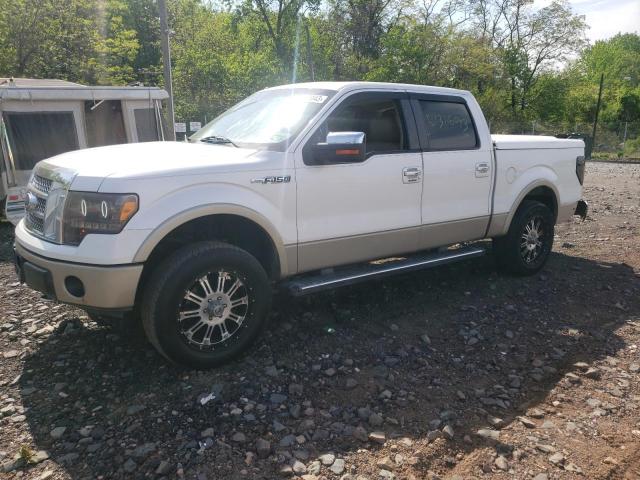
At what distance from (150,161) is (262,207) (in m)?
0.83

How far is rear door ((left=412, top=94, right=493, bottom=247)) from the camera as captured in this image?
4895 millimetres

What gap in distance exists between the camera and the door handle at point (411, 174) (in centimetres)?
463

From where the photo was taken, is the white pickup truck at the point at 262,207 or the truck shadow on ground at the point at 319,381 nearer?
the truck shadow on ground at the point at 319,381

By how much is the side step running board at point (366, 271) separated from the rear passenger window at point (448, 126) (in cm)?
105

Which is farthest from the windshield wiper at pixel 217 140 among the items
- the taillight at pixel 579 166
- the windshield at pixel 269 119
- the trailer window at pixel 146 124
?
the trailer window at pixel 146 124

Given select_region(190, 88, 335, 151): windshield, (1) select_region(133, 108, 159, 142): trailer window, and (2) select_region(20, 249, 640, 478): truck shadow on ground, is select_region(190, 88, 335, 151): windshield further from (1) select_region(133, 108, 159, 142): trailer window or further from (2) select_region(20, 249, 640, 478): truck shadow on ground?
(1) select_region(133, 108, 159, 142): trailer window

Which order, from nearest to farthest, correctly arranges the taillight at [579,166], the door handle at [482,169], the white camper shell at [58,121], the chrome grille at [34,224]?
the chrome grille at [34,224] < the door handle at [482,169] < the taillight at [579,166] < the white camper shell at [58,121]

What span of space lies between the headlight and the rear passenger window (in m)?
2.84

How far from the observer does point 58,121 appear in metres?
8.80

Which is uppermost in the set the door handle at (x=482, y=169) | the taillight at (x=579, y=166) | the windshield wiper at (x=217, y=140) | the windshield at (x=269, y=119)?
the windshield at (x=269, y=119)

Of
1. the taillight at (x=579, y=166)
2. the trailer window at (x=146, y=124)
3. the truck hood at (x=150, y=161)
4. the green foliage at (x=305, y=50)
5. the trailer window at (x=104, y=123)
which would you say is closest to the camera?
the truck hood at (x=150, y=161)

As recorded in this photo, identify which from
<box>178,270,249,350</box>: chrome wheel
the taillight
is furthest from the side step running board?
the taillight

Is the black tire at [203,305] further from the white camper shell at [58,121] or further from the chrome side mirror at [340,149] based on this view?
the white camper shell at [58,121]

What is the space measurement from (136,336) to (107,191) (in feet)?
4.87
